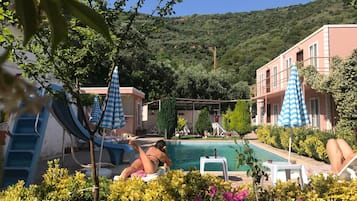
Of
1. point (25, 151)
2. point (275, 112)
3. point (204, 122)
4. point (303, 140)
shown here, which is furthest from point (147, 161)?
point (275, 112)

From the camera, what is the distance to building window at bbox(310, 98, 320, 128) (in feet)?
57.7

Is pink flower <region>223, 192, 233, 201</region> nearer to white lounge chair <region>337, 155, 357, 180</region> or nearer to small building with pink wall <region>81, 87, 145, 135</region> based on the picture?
white lounge chair <region>337, 155, 357, 180</region>

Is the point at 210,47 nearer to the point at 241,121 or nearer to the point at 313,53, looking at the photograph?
the point at 241,121

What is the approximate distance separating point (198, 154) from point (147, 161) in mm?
9995

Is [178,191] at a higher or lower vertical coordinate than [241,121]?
lower

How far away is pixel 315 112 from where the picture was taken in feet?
59.3

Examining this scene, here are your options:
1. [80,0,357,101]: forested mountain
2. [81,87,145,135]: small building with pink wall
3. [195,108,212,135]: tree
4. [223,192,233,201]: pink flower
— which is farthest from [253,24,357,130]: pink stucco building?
[223,192,233,201]: pink flower

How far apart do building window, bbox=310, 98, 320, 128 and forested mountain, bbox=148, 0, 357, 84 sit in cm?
2152

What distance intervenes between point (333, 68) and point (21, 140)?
13.5 m

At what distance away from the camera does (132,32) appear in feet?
12.0

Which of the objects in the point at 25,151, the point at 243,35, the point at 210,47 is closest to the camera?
the point at 25,151

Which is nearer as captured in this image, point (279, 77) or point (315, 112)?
point (315, 112)

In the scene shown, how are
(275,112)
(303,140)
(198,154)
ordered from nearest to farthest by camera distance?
(303,140), (198,154), (275,112)

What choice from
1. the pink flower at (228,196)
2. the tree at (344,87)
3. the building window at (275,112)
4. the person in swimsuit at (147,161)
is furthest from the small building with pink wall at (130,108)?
the pink flower at (228,196)
